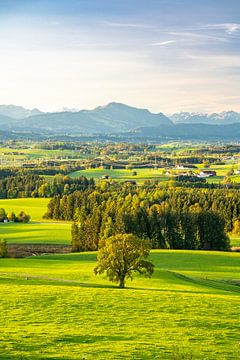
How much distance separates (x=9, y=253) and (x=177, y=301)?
5102cm

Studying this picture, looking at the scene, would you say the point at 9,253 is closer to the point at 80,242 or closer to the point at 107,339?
the point at 80,242

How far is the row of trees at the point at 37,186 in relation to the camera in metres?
161

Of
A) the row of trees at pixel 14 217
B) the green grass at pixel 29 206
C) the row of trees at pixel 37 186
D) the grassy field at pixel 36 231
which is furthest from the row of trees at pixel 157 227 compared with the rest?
→ the row of trees at pixel 37 186

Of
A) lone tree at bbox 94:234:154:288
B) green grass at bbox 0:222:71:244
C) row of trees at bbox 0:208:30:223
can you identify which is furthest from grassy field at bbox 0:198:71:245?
lone tree at bbox 94:234:154:288

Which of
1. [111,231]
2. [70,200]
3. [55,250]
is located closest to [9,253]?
[55,250]

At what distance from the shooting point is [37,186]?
173 meters

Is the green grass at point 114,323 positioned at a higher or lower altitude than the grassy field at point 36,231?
higher

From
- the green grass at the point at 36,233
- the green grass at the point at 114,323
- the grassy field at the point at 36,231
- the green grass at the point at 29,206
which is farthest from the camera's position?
the green grass at the point at 29,206

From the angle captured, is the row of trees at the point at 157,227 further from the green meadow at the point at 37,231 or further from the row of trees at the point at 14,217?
the row of trees at the point at 14,217

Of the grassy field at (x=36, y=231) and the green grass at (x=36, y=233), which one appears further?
the grassy field at (x=36, y=231)

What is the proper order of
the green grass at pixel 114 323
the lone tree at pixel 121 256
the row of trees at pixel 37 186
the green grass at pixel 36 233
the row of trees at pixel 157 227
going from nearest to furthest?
the green grass at pixel 114 323 < the lone tree at pixel 121 256 < the row of trees at pixel 157 227 < the green grass at pixel 36 233 < the row of trees at pixel 37 186

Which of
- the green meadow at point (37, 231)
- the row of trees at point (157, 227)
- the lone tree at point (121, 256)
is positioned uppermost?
the lone tree at point (121, 256)

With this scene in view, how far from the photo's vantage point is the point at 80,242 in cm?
9025

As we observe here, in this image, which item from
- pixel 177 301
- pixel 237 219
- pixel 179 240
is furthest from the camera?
pixel 237 219
